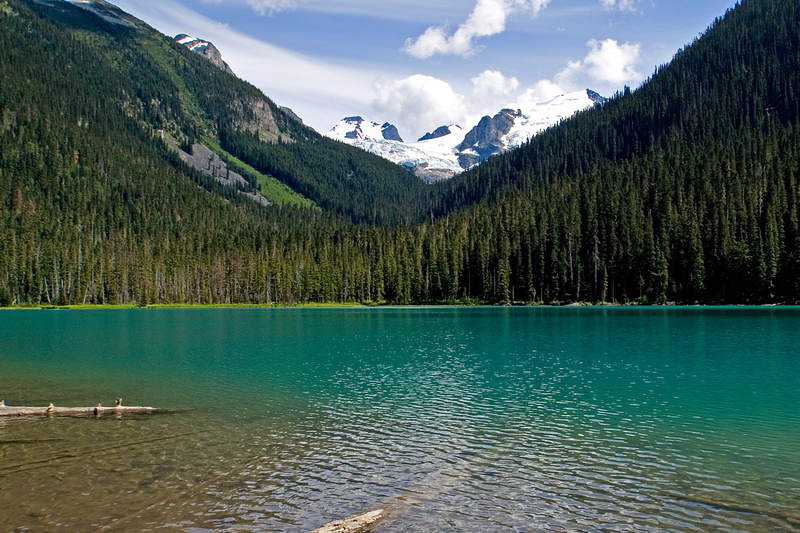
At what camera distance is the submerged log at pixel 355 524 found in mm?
11954

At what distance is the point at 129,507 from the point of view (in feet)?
46.1

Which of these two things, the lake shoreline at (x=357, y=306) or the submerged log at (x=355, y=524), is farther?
the lake shoreline at (x=357, y=306)

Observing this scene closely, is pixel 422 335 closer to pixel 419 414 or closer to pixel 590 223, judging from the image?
pixel 419 414

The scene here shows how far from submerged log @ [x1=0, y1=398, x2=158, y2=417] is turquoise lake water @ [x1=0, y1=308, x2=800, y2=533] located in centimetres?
78

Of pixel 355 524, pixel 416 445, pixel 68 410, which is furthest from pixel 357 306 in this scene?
pixel 355 524

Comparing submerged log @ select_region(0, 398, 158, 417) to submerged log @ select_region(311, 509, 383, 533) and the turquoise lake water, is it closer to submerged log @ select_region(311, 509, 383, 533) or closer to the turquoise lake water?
the turquoise lake water

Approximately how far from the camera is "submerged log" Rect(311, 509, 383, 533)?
12.0 metres

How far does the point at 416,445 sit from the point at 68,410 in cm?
1544

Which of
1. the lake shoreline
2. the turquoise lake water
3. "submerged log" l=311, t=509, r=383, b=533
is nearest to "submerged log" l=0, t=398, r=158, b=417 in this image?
the turquoise lake water

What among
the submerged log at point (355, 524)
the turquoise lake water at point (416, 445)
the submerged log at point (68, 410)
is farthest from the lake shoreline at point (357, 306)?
the submerged log at point (355, 524)

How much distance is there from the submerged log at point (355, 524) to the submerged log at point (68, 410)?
15.6 meters

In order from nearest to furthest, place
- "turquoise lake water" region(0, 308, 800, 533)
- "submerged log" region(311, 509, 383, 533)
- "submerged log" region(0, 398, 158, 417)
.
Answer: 1. "submerged log" region(311, 509, 383, 533)
2. "turquoise lake water" region(0, 308, 800, 533)
3. "submerged log" region(0, 398, 158, 417)

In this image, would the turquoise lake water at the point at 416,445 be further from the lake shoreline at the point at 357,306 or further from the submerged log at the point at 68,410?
the lake shoreline at the point at 357,306

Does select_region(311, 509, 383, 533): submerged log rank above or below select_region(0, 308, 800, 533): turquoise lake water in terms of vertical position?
above
